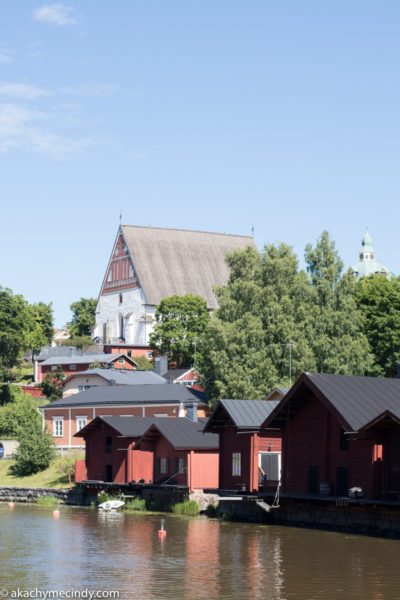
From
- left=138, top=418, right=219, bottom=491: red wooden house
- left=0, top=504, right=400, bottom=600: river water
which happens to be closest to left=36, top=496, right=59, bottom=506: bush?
left=138, top=418, right=219, bottom=491: red wooden house

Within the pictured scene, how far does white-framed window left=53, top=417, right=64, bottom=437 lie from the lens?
311ft

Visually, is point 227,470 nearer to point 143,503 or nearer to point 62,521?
point 143,503

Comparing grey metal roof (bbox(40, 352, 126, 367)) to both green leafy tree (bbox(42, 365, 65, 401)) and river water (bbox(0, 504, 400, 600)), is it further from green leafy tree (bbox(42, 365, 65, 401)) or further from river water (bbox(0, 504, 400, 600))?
river water (bbox(0, 504, 400, 600))

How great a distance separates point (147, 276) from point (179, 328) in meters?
34.3

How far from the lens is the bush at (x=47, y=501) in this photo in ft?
239

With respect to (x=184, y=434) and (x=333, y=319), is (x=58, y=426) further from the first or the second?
(x=184, y=434)

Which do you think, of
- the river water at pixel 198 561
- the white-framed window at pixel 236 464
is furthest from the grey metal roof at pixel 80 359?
the river water at pixel 198 561

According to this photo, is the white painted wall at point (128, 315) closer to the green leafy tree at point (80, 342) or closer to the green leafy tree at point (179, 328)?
the green leafy tree at point (80, 342)

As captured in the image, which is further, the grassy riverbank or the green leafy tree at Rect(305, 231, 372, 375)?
the green leafy tree at Rect(305, 231, 372, 375)

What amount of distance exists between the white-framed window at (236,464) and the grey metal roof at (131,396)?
23.7m

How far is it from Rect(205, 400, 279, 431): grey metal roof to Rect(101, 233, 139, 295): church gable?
3639 inches

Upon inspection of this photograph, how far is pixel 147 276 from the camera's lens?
15662cm

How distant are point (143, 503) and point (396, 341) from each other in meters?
38.3

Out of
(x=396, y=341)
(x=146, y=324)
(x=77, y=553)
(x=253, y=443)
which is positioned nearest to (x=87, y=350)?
(x=146, y=324)
